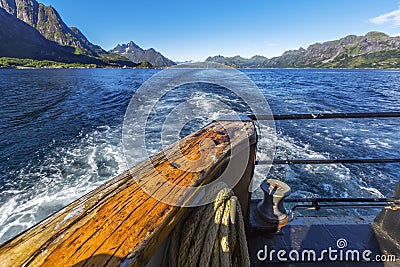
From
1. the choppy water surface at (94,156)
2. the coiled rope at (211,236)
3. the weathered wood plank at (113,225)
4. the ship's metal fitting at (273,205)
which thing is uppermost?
the weathered wood plank at (113,225)

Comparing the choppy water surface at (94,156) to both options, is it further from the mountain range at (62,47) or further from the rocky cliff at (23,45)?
the rocky cliff at (23,45)

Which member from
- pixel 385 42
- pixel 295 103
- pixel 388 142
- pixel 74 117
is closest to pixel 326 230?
pixel 388 142

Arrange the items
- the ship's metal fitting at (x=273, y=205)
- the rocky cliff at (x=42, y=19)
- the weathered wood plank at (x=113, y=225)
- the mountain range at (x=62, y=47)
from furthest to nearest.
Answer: the rocky cliff at (x=42, y=19) → the mountain range at (x=62, y=47) → the ship's metal fitting at (x=273, y=205) → the weathered wood plank at (x=113, y=225)

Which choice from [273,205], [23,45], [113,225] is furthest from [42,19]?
[113,225]

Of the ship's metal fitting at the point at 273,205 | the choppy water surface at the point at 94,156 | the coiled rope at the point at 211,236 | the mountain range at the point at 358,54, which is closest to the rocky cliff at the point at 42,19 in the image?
the mountain range at the point at 358,54

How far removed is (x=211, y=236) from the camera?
628 mm

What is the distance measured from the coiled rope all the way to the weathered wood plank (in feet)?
0.31

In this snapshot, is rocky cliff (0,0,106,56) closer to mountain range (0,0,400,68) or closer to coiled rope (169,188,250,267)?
mountain range (0,0,400,68)

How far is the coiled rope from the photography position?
2.02 feet

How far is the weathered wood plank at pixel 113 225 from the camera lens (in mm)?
407

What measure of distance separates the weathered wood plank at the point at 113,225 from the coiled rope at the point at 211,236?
0.09m

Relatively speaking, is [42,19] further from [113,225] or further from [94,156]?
[113,225]

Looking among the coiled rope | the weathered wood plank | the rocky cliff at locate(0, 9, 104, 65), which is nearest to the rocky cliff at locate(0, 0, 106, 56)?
the rocky cliff at locate(0, 9, 104, 65)

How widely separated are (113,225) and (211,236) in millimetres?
285
